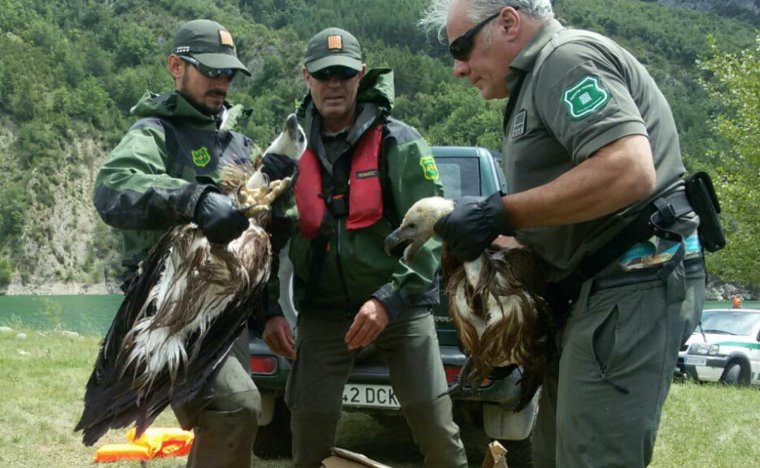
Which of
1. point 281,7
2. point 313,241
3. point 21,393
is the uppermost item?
point 313,241

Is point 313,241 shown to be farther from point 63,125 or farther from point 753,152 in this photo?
point 63,125

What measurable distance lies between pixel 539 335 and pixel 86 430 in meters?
1.73

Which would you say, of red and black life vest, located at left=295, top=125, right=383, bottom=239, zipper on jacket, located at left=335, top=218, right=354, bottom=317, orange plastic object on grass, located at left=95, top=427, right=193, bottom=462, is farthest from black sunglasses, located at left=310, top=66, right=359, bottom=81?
orange plastic object on grass, located at left=95, top=427, right=193, bottom=462

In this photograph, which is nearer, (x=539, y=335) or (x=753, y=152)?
(x=539, y=335)

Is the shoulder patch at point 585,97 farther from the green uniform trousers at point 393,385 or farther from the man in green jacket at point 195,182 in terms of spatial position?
the green uniform trousers at point 393,385

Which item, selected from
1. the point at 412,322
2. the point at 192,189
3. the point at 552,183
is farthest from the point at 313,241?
the point at 552,183

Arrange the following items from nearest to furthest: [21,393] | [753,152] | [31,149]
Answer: [21,393] → [753,152] → [31,149]

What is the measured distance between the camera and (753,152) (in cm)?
2527

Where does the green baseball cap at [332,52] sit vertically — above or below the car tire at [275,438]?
above

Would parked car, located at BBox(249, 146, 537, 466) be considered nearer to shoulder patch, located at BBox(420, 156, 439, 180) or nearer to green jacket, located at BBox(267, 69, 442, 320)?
green jacket, located at BBox(267, 69, 442, 320)

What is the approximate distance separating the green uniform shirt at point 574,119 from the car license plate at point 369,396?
107 inches

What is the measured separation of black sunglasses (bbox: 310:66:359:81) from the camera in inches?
169

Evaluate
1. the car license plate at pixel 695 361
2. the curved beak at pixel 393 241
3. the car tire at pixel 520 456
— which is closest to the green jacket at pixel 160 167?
the curved beak at pixel 393 241

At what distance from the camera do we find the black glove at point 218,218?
125 inches
